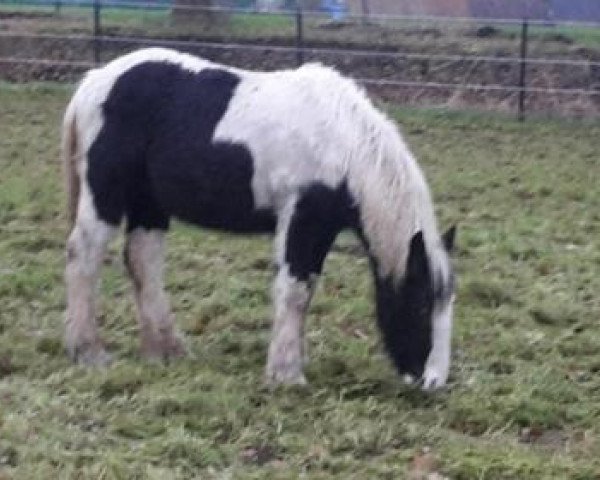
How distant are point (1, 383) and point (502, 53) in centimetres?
1426

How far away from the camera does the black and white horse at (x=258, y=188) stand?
6.18 meters

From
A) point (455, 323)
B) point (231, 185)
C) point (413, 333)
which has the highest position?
point (231, 185)

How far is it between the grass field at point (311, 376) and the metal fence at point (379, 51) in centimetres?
722

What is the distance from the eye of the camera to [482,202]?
11375mm

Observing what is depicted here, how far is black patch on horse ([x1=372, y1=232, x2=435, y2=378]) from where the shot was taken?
20.1 ft

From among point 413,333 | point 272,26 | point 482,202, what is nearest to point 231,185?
point 413,333

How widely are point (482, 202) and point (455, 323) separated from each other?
403 centimetres

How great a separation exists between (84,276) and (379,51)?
1362cm

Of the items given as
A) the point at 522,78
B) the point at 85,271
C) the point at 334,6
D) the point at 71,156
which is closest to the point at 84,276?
the point at 85,271

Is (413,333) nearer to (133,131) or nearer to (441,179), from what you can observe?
(133,131)

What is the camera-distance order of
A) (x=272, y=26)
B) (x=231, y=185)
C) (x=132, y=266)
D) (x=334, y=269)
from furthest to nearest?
Answer: (x=272, y=26)
(x=334, y=269)
(x=132, y=266)
(x=231, y=185)

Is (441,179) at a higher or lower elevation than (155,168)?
lower

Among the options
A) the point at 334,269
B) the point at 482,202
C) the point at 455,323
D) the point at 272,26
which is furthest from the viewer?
the point at 272,26

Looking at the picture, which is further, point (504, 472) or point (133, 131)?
point (133, 131)
